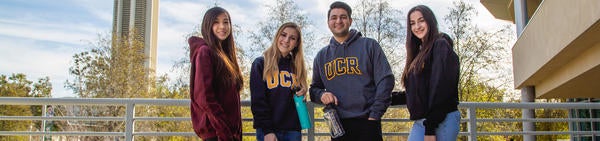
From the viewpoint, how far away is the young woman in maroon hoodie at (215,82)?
2779mm

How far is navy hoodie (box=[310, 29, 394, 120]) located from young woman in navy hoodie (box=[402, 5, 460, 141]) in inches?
5.5

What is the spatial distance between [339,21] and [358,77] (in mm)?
344

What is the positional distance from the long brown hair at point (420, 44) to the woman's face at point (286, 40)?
2.26ft

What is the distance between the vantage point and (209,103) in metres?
2.76

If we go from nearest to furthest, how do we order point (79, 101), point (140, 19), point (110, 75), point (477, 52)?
point (79, 101) → point (477, 52) → point (110, 75) → point (140, 19)

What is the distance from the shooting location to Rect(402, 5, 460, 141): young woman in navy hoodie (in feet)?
8.76

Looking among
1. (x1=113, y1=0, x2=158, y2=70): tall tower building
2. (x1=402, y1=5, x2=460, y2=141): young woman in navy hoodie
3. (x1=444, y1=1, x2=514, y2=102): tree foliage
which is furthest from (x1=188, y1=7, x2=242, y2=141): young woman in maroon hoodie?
(x1=113, y1=0, x2=158, y2=70): tall tower building

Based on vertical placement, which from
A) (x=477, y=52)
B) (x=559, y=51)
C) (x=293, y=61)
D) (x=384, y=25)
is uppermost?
(x=384, y=25)

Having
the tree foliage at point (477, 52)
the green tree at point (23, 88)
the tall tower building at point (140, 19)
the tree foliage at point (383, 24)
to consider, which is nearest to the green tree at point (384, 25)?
the tree foliage at point (383, 24)

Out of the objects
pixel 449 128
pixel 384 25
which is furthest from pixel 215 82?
pixel 384 25

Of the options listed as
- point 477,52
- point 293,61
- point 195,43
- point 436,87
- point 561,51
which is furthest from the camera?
point 477,52

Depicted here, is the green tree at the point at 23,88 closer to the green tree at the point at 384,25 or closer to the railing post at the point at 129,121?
the green tree at the point at 384,25

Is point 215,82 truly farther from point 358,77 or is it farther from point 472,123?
point 472,123

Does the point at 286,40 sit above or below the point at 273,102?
above
